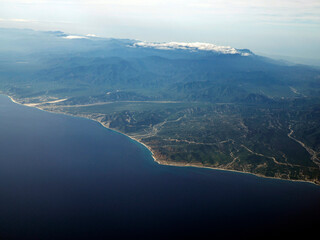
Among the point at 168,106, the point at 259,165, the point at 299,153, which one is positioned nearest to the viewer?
the point at 259,165

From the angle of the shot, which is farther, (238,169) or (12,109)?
(12,109)

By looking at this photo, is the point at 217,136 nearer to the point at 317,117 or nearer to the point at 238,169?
the point at 238,169

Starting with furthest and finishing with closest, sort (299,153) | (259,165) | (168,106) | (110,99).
→ (110,99) → (168,106) → (299,153) → (259,165)

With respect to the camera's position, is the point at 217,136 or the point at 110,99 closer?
the point at 217,136

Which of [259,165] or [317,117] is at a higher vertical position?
[317,117]

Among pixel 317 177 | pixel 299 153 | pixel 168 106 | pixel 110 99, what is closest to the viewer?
pixel 317 177

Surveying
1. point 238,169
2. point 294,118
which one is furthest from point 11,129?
point 294,118

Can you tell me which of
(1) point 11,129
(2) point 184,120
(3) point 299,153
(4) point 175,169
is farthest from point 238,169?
(1) point 11,129

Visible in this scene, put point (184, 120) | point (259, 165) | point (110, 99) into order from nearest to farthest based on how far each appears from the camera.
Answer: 1. point (259, 165)
2. point (184, 120)
3. point (110, 99)

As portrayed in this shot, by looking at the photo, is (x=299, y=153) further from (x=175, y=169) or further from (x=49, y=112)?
(x=49, y=112)
